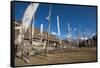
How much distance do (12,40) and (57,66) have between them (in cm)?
57

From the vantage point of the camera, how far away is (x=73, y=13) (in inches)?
104

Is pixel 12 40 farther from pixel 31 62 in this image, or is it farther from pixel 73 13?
pixel 73 13

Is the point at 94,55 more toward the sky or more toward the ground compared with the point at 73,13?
more toward the ground

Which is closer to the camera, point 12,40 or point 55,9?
point 12,40

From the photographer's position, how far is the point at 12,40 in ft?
7.73

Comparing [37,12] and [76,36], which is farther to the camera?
[76,36]

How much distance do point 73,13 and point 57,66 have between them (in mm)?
598

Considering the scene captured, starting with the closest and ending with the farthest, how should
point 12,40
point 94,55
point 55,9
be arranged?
point 12,40 → point 55,9 → point 94,55

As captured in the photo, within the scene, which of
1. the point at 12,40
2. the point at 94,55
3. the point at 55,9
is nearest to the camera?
the point at 12,40

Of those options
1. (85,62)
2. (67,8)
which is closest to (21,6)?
(67,8)

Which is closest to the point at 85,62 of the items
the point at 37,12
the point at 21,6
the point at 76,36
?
the point at 76,36

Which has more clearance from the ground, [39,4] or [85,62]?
[39,4]

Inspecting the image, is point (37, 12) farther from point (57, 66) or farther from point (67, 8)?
point (57, 66)

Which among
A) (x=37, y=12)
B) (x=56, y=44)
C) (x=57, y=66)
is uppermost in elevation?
(x=37, y=12)
